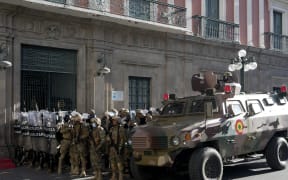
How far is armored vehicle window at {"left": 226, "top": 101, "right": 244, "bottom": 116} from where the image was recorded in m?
10.9

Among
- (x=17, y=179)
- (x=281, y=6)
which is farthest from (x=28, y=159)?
(x=281, y=6)

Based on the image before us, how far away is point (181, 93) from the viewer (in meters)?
19.2

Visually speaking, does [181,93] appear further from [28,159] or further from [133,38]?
[28,159]

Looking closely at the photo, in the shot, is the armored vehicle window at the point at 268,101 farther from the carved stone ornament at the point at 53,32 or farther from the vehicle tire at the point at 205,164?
the carved stone ornament at the point at 53,32

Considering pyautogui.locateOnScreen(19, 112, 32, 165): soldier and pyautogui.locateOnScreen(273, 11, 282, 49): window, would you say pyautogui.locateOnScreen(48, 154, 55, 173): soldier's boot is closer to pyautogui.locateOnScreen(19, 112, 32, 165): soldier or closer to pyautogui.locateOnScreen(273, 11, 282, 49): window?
pyautogui.locateOnScreen(19, 112, 32, 165): soldier

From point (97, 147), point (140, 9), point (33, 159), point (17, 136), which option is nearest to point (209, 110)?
point (97, 147)

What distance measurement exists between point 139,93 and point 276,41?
9.86 m

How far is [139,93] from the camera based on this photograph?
18156 millimetres

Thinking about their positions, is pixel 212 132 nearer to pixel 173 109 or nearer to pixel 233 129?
pixel 233 129

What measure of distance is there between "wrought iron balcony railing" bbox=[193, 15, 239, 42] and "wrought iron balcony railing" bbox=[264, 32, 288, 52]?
252cm

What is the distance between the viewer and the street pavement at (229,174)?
11.0m

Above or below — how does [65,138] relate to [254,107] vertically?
below

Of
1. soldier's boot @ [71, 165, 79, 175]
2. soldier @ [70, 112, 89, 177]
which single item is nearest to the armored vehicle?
soldier @ [70, 112, 89, 177]

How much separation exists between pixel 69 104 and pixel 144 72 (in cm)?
362
